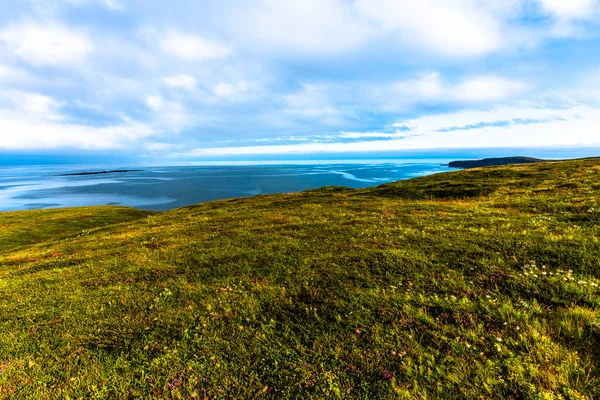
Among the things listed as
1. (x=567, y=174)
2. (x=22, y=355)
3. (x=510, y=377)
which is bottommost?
(x=22, y=355)

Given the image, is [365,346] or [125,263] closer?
[365,346]

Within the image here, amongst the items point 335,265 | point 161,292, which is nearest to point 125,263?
point 161,292

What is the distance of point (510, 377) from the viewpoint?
564 cm

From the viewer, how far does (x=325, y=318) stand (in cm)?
864

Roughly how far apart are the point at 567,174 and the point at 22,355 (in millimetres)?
61003

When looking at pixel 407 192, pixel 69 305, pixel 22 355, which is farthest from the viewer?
pixel 407 192

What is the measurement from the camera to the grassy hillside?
243 inches

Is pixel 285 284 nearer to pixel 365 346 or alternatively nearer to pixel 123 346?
pixel 365 346

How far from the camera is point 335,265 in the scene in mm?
12633

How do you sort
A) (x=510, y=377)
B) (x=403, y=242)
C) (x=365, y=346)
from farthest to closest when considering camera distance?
1. (x=403, y=242)
2. (x=365, y=346)
3. (x=510, y=377)

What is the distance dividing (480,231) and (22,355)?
841 inches

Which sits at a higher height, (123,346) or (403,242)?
(403,242)

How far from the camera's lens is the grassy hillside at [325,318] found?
6.16m

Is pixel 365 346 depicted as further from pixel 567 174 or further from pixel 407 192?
pixel 567 174
